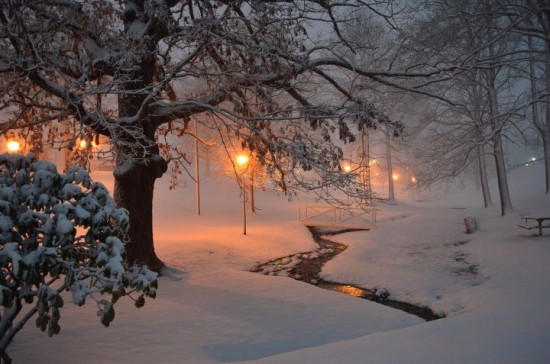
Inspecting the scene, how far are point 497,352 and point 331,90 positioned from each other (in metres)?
24.3

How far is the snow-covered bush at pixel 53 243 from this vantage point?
118 inches

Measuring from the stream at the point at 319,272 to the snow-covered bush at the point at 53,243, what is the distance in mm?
6252

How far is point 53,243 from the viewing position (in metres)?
3.14

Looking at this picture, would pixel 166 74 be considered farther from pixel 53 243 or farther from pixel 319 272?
pixel 319 272

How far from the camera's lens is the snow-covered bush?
2988 mm

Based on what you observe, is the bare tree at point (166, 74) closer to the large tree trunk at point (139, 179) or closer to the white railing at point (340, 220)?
the large tree trunk at point (139, 179)

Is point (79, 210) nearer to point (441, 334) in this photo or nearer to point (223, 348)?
point (223, 348)

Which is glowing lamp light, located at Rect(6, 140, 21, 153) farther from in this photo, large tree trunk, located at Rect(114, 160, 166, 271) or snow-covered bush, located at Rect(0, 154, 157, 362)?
snow-covered bush, located at Rect(0, 154, 157, 362)

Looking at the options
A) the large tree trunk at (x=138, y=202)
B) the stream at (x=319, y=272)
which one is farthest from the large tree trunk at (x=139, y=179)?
the stream at (x=319, y=272)

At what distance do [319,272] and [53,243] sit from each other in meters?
9.47

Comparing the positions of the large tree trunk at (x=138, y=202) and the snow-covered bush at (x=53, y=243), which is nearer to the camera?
the snow-covered bush at (x=53, y=243)

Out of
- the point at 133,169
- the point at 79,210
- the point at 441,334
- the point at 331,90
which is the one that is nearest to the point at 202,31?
the point at 133,169

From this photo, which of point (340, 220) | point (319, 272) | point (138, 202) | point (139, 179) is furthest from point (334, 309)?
point (340, 220)

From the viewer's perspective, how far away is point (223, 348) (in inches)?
217
